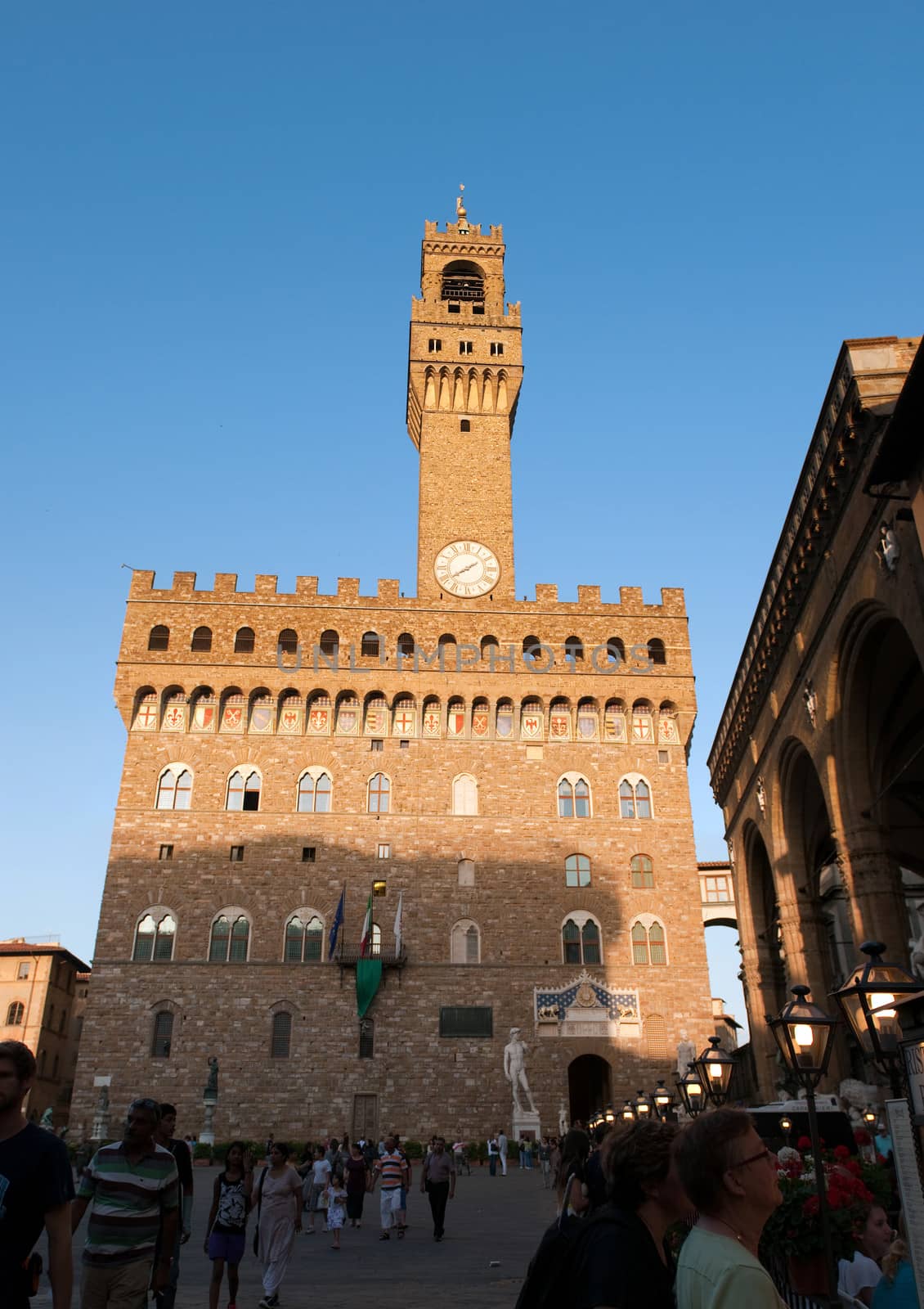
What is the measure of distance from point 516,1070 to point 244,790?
39.4 feet

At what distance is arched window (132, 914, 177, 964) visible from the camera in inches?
1219

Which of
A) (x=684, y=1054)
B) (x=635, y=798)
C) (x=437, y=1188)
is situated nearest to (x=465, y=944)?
(x=684, y=1054)

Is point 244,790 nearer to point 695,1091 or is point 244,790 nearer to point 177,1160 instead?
point 695,1091

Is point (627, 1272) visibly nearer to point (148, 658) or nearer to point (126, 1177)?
point (126, 1177)

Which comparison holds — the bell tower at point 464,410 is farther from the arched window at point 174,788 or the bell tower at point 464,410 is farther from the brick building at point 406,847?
the arched window at point 174,788

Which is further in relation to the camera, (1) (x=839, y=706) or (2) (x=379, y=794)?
(2) (x=379, y=794)

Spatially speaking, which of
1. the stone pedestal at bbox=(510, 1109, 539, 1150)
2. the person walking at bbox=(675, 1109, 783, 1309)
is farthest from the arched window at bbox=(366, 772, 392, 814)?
the person walking at bbox=(675, 1109, 783, 1309)

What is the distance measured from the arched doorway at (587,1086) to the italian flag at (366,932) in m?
6.93

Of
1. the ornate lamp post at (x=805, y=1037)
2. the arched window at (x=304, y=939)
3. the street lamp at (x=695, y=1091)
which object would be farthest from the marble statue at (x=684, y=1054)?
the ornate lamp post at (x=805, y=1037)

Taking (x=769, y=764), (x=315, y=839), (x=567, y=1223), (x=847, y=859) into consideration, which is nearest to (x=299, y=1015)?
(x=315, y=839)

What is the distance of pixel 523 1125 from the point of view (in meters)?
29.3

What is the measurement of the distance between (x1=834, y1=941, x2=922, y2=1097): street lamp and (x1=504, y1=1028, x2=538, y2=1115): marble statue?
A: 77.0 feet

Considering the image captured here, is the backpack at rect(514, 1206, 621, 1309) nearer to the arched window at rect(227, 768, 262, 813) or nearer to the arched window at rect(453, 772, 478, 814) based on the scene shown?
the arched window at rect(453, 772, 478, 814)

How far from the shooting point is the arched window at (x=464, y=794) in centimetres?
3334
